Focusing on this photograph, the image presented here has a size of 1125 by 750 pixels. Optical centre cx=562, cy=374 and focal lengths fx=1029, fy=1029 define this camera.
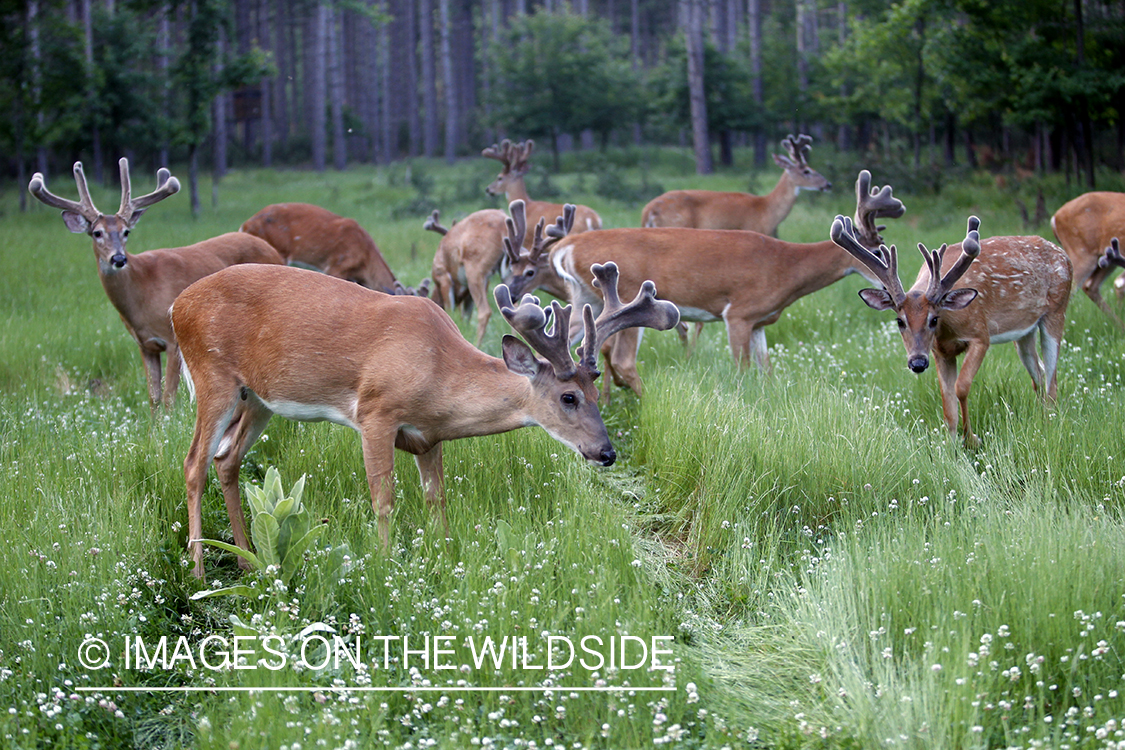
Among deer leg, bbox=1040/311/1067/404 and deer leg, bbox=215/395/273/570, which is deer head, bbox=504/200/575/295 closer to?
deer leg, bbox=1040/311/1067/404

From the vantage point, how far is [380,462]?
15.1 ft

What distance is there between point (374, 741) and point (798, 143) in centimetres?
1349

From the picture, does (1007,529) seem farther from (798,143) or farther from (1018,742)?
(798,143)

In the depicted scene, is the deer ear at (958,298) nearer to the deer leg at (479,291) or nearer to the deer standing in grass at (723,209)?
the deer leg at (479,291)

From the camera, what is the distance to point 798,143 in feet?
50.1

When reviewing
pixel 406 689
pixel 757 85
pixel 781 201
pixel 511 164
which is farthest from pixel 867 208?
pixel 757 85

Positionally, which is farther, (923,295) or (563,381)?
(923,295)

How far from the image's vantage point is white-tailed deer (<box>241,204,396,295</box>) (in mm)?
11727

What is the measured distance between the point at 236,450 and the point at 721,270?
4540 mm

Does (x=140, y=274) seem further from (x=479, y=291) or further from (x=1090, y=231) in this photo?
(x=1090, y=231)

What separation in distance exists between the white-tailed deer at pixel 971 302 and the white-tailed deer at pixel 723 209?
6.56m

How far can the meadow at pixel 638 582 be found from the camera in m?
3.35

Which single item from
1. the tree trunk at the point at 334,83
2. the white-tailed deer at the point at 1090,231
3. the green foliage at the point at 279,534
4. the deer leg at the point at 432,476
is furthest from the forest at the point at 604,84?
the green foliage at the point at 279,534
